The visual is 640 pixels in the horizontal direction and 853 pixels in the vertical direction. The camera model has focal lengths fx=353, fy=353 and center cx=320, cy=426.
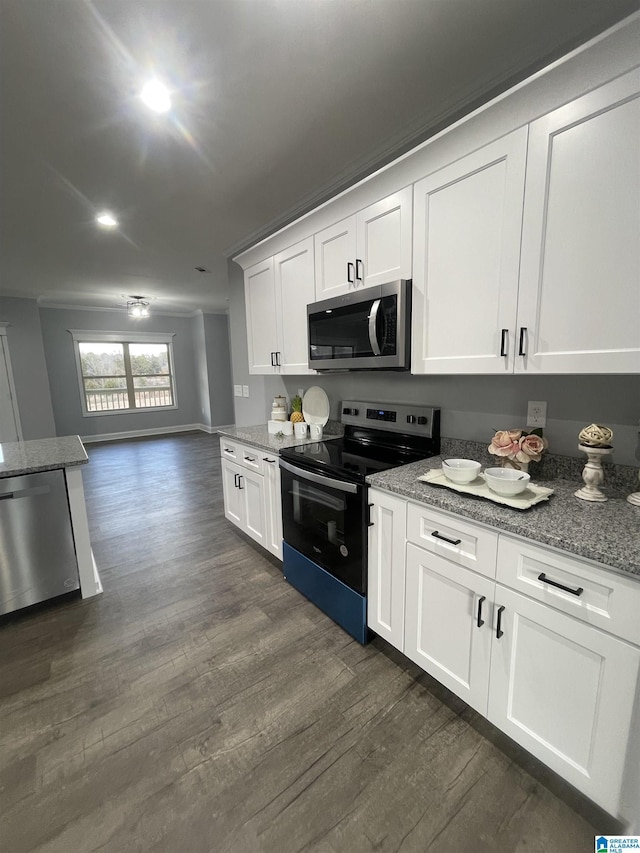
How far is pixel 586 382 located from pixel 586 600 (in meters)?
0.88

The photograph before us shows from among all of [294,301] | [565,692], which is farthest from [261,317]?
[565,692]

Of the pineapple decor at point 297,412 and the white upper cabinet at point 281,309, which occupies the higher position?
the white upper cabinet at point 281,309

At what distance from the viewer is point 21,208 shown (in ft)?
8.86

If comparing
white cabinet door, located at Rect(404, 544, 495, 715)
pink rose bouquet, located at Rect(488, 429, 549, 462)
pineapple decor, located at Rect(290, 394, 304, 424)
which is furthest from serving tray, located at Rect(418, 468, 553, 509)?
pineapple decor, located at Rect(290, 394, 304, 424)

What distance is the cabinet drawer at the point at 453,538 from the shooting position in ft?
4.07

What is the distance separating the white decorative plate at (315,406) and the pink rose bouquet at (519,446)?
4.44 ft

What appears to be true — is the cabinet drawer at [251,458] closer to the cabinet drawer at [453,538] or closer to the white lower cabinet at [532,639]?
the white lower cabinet at [532,639]

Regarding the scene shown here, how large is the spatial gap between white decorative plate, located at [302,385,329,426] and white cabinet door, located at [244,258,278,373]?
1.11 ft

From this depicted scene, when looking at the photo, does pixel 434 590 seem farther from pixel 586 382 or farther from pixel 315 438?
pixel 315 438

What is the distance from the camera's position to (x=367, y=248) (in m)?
1.88

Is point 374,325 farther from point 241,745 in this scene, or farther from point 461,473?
point 241,745

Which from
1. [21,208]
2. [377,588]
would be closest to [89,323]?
[21,208]

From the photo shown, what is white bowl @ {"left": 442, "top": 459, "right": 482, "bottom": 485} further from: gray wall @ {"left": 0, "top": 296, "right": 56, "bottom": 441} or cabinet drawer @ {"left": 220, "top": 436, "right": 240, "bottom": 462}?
gray wall @ {"left": 0, "top": 296, "right": 56, "bottom": 441}

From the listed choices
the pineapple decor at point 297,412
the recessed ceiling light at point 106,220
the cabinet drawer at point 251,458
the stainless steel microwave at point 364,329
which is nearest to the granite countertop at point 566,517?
the stainless steel microwave at point 364,329
